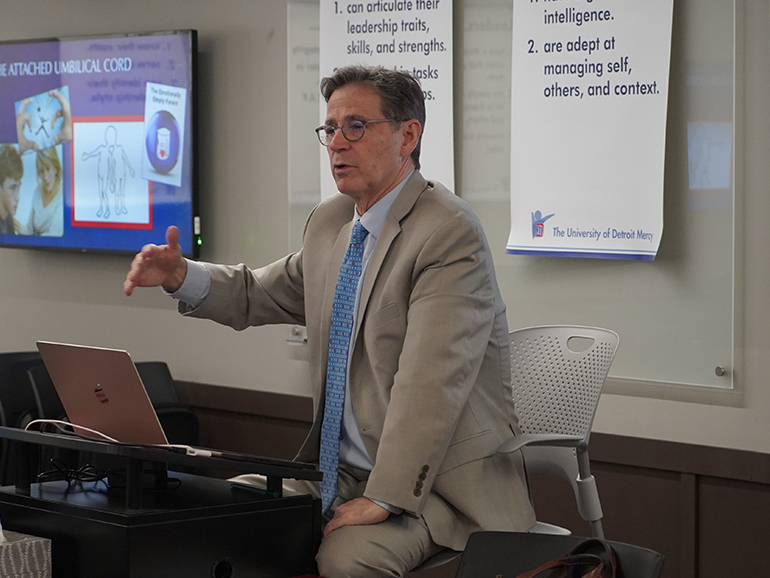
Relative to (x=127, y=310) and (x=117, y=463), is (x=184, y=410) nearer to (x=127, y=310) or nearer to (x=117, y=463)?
(x=127, y=310)

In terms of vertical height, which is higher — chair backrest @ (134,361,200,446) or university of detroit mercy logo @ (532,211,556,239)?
university of detroit mercy logo @ (532,211,556,239)

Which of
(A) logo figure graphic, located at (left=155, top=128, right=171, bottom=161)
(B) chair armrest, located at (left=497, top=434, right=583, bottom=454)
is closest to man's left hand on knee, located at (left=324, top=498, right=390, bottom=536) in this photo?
(B) chair armrest, located at (left=497, top=434, right=583, bottom=454)

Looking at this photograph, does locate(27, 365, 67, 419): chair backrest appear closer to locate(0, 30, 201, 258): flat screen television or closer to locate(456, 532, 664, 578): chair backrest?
locate(0, 30, 201, 258): flat screen television

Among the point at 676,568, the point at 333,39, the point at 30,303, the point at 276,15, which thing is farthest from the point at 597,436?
the point at 30,303

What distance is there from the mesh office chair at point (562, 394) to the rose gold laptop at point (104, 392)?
106cm

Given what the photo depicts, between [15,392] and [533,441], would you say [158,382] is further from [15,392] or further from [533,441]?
[533,441]

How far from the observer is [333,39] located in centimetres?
389

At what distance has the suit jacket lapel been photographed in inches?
90.5

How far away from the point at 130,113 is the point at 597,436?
2504 mm

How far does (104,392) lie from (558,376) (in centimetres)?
124

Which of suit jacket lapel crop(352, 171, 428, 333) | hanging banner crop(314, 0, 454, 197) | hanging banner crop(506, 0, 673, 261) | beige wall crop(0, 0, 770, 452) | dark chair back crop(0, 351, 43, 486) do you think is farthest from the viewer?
dark chair back crop(0, 351, 43, 486)

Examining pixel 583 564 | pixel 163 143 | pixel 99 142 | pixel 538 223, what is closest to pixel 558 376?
pixel 538 223

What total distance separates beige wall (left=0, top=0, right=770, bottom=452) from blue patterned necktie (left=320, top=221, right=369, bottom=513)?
1309 mm

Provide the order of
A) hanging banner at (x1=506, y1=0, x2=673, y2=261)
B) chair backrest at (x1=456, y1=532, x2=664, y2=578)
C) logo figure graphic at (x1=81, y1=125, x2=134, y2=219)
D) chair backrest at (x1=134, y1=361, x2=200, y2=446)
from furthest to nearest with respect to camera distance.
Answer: logo figure graphic at (x1=81, y1=125, x2=134, y2=219), chair backrest at (x1=134, y1=361, x2=200, y2=446), hanging banner at (x1=506, y1=0, x2=673, y2=261), chair backrest at (x1=456, y1=532, x2=664, y2=578)
